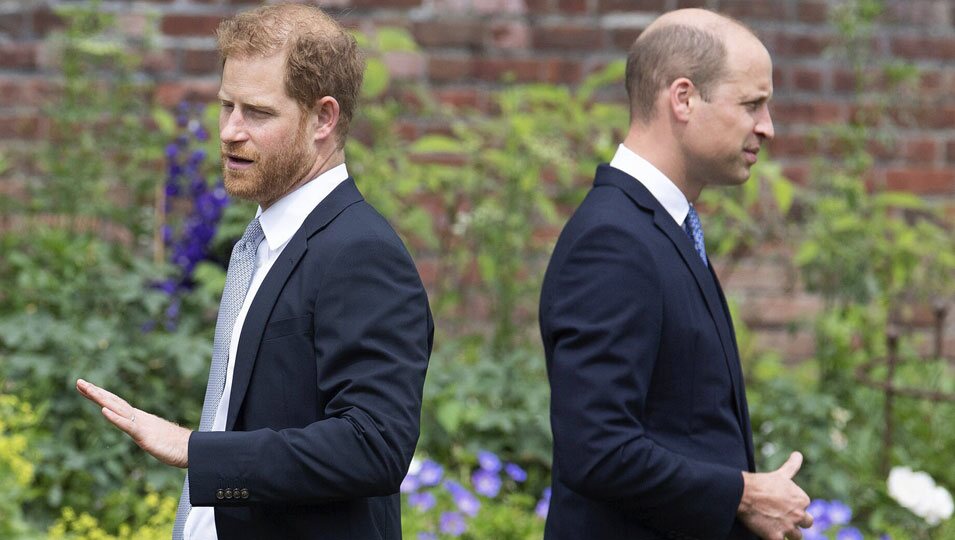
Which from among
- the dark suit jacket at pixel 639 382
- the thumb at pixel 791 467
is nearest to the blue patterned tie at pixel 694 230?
the dark suit jacket at pixel 639 382

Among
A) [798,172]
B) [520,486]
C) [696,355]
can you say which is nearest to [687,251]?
[696,355]

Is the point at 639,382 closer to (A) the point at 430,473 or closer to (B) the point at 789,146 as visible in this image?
(A) the point at 430,473

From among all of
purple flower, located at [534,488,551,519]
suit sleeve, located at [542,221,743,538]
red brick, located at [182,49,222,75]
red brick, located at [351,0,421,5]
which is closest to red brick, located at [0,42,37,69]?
red brick, located at [182,49,222,75]

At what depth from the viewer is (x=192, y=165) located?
4594mm

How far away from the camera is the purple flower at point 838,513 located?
390 cm

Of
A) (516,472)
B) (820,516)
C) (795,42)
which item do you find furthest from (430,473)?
(795,42)

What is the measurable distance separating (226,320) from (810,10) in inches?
143

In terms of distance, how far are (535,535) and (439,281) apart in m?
1.36

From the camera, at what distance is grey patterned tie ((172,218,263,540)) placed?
87.7 inches

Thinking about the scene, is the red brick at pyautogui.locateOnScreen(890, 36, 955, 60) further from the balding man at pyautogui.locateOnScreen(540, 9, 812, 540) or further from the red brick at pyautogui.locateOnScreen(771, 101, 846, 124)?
the balding man at pyautogui.locateOnScreen(540, 9, 812, 540)

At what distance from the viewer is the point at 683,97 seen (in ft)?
8.45

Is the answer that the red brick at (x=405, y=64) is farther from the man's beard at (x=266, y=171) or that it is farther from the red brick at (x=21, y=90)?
the man's beard at (x=266, y=171)

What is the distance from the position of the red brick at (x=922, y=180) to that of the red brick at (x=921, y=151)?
4cm

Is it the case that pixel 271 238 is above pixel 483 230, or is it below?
above
